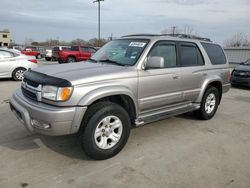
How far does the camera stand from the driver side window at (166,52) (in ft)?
14.9

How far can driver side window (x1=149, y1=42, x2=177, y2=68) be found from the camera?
453 centimetres

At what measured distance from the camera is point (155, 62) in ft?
13.7

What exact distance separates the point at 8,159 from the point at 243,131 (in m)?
4.40

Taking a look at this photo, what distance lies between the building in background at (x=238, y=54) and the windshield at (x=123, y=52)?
22487 mm

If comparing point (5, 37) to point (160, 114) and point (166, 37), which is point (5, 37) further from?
point (160, 114)

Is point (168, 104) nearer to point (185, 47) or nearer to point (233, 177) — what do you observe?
point (185, 47)

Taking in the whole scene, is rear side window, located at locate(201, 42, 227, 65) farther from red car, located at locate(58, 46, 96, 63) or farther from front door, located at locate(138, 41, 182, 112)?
red car, located at locate(58, 46, 96, 63)

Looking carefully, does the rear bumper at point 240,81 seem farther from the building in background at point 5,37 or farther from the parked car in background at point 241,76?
the building in background at point 5,37

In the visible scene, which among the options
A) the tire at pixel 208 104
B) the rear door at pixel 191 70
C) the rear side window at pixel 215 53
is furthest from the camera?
the rear side window at pixel 215 53

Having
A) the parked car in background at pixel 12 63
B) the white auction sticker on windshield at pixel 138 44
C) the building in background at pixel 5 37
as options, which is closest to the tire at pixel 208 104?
the white auction sticker on windshield at pixel 138 44

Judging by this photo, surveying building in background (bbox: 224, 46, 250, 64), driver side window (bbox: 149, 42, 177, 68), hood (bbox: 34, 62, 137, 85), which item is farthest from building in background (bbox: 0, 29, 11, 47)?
hood (bbox: 34, 62, 137, 85)

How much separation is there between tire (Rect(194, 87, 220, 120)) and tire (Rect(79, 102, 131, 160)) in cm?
236

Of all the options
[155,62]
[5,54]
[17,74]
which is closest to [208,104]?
[155,62]

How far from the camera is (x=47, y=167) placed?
3576 millimetres
